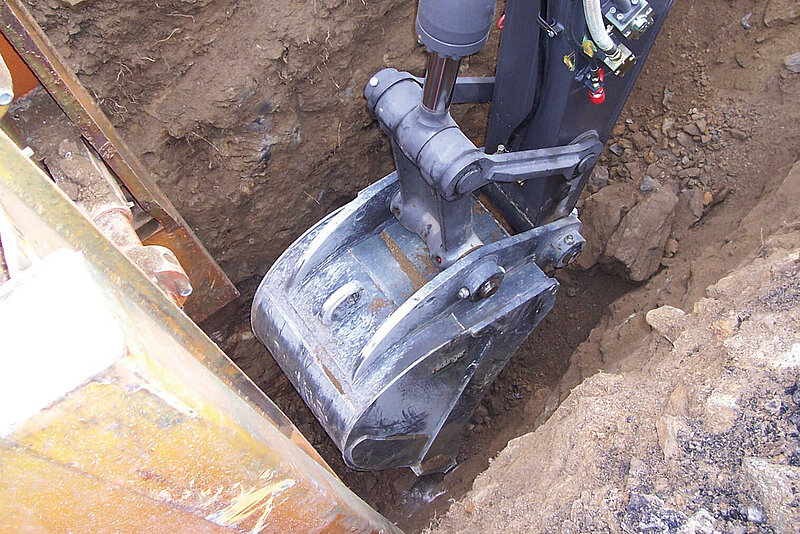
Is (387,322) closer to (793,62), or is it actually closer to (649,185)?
(649,185)

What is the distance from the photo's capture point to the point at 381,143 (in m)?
3.67

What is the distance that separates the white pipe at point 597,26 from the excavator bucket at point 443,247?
0.13 ft

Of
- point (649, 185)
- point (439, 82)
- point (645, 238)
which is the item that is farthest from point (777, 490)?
point (649, 185)

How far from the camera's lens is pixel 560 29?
1.95 metres

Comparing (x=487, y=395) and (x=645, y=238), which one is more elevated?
(x=645, y=238)

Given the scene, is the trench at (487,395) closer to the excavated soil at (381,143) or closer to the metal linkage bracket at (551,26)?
the excavated soil at (381,143)

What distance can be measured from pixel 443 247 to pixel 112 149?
131 centimetres

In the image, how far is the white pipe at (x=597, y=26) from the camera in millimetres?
1728

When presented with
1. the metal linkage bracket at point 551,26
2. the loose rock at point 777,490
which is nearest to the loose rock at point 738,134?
the metal linkage bracket at point 551,26

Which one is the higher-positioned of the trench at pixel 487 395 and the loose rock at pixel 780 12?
the loose rock at pixel 780 12

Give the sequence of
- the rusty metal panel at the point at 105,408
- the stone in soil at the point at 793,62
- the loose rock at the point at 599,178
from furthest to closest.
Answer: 1. the loose rock at the point at 599,178
2. the stone in soil at the point at 793,62
3. the rusty metal panel at the point at 105,408

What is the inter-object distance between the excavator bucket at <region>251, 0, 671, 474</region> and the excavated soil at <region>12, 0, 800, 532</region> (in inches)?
16.2

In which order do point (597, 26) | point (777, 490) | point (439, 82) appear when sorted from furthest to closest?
point (439, 82)
point (597, 26)
point (777, 490)

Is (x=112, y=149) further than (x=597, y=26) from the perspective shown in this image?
Yes
